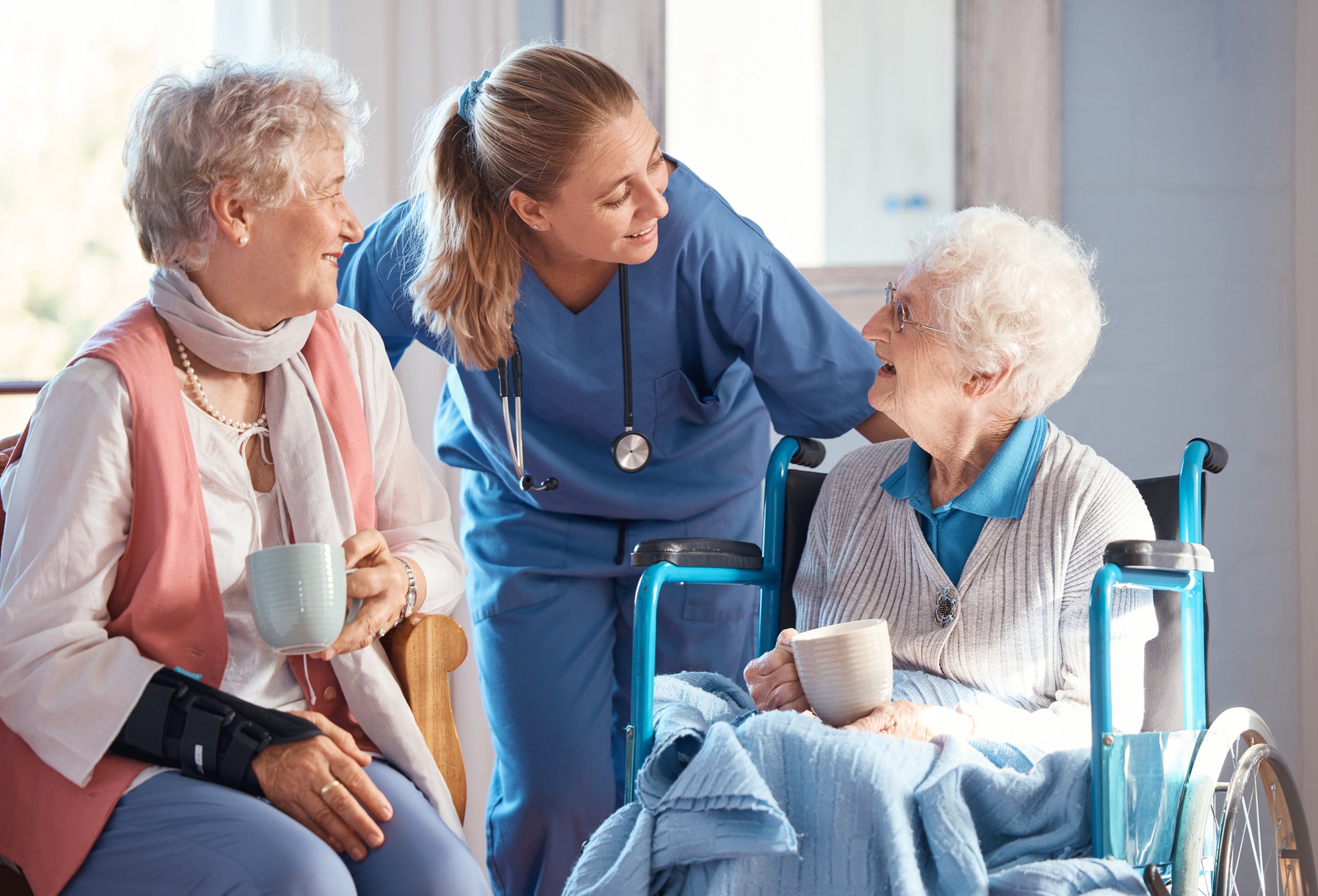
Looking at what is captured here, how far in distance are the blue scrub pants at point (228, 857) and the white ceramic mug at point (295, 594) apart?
18cm

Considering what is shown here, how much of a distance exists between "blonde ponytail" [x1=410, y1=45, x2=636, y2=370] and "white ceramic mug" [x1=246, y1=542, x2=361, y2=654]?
0.59 meters

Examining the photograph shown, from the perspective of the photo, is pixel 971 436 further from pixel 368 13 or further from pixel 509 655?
pixel 368 13

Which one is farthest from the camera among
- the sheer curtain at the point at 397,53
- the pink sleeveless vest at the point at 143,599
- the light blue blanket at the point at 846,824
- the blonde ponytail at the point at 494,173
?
the sheer curtain at the point at 397,53

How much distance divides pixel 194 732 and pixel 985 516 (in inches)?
34.9

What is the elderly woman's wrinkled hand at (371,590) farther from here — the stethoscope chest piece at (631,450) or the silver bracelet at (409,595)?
the stethoscope chest piece at (631,450)

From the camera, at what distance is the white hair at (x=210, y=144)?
52.2 inches

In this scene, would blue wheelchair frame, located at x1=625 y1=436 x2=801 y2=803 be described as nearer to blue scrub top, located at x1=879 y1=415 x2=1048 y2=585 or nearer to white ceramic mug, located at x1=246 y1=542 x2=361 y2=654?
blue scrub top, located at x1=879 y1=415 x2=1048 y2=585

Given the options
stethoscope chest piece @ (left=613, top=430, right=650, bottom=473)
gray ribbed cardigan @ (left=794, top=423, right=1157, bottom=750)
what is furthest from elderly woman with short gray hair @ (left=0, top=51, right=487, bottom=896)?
gray ribbed cardigan @ (left=794, top=423, right=1157, bottom=750)

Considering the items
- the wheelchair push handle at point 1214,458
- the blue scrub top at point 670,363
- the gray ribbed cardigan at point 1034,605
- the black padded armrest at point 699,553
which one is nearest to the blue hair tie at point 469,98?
the blue scrub top at point 670,363

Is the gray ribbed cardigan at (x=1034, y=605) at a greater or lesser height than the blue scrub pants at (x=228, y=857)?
greater

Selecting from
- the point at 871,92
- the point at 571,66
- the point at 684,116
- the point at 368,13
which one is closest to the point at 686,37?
the point at 684,116

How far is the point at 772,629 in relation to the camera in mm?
1604

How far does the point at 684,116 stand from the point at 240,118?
1.29m

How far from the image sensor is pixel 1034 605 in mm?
1343
